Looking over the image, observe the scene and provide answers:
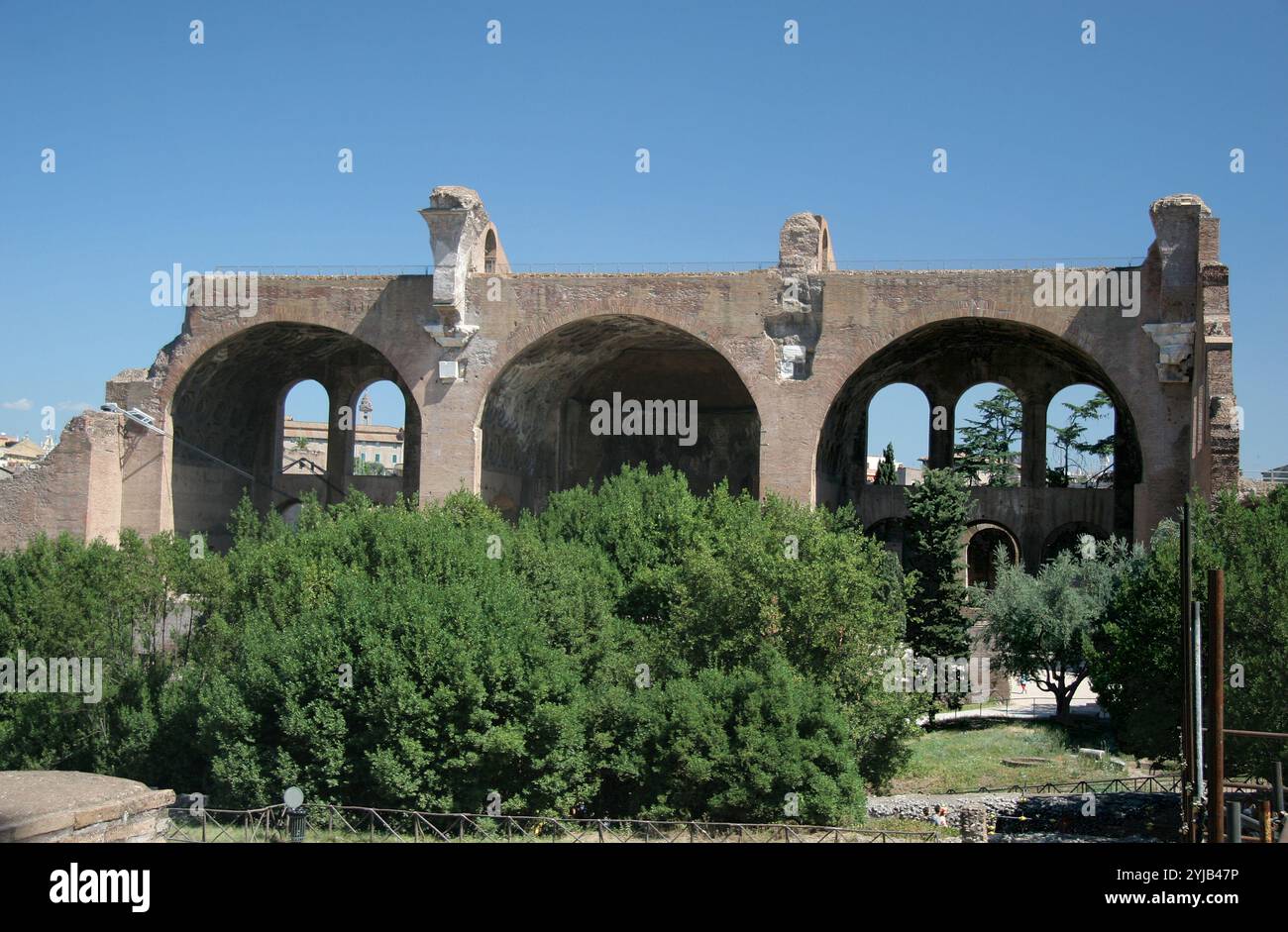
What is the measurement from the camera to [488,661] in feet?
55.7

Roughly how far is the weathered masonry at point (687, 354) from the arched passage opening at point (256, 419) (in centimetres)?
8

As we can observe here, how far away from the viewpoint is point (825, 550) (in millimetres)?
19641

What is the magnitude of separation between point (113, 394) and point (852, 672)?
17.0m

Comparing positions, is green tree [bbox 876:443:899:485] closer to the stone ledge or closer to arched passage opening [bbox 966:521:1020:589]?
arched passage opening [bbox 966:521:1020:589]

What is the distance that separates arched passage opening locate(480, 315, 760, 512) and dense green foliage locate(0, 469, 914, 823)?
4.09 metres

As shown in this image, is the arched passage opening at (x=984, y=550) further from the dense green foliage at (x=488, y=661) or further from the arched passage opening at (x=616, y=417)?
the dense green foliage at (x=488, y=661)

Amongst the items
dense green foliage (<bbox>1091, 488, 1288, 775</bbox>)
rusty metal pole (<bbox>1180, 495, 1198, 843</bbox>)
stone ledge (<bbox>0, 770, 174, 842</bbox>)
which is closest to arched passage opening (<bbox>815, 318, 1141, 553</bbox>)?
dense green foliage (<bbox>1091, 488, 1288, 775</bbox>)

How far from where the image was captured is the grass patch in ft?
69.1

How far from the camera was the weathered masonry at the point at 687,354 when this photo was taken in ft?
74.5

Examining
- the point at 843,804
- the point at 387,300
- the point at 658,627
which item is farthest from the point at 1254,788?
the point at 387,300

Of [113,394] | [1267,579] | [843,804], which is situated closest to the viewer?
[843,804]

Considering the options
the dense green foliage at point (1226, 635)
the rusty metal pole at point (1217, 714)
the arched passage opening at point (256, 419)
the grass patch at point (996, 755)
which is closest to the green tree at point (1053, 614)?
the grass patch at point (996, 755)

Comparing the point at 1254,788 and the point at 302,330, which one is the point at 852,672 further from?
the point at 302,330

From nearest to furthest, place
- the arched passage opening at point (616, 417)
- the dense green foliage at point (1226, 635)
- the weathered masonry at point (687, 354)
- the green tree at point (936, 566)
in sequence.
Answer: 1. the dense green foliage at point (1226, 635)
2. the weathered masonry at point (687, 354)
3. the green tree at point (936, 566)
4. the arched passage opening at point (616, 417)
